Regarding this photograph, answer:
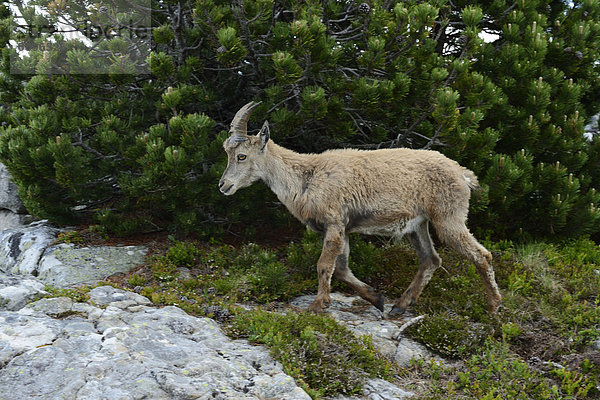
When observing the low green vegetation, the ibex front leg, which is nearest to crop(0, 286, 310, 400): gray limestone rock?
the low green vegetation

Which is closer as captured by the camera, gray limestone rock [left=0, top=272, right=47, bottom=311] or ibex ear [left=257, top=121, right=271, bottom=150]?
gray limestone rock [left=0, top=272, right=47, bottom=311]

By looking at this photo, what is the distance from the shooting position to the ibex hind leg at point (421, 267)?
25.2 feet

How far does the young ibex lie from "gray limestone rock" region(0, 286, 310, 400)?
215cm

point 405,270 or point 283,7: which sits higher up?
point 283,7

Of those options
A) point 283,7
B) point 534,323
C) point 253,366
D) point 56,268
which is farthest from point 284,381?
point 283,7

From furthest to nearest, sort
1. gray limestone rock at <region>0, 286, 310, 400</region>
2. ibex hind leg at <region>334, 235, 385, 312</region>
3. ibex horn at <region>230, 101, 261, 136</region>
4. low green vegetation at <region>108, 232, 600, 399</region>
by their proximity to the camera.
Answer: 1. ibex horn at <region>230, 101, 261, 136</region>
2. ibex hind leg at <region>334, 235, 385, 312</region>
3. low green vegetation at <region>108, 232, 600, 399</region>
4. gray limestone rock at <region>0, 286, 310, 400</region>

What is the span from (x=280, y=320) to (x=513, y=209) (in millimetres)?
6547

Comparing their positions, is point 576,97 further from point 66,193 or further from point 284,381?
point 66,193

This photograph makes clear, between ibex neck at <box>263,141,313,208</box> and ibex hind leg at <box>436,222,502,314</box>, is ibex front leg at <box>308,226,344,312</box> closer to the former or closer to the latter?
ibex neck at <box>263,141,313,208</box>

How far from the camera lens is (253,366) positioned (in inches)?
205

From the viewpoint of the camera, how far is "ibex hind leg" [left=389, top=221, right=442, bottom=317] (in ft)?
25.2

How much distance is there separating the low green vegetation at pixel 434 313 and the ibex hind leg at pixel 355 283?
26.2 inches

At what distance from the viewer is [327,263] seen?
7250 millimetres

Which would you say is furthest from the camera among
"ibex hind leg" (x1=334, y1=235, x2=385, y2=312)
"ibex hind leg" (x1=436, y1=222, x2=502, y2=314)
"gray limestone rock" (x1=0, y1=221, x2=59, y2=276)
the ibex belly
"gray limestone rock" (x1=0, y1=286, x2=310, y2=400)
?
"gray limestone rock" (x1=0, y1=221, x2=59, y2=276)
